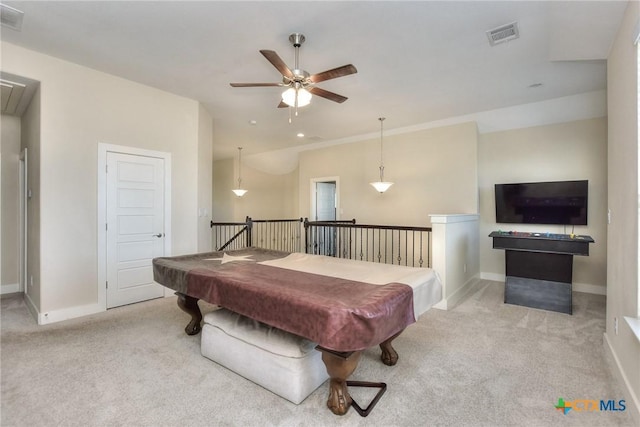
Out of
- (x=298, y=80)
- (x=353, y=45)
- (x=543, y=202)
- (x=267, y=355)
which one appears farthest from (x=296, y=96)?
(x=543, y=202)

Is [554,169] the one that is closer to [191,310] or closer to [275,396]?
[275,396]

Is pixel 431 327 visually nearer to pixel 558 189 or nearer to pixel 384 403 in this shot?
pixel 384 403

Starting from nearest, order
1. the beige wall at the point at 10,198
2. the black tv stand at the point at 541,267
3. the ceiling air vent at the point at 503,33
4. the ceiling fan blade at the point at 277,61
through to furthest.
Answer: the ceiling fan blade at the point at 277,61 < the ceiling air vent at the point at 503,33 < the black tv stand at the point at 541,267 < the beige wall at the point at 10,198

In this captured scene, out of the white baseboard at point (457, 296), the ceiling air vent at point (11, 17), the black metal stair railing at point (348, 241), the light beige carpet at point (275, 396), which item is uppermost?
the ceiling air vent at point (11, 17)

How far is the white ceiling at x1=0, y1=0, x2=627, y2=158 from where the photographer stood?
2420mm

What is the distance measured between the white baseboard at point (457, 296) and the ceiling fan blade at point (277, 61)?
10.5ft

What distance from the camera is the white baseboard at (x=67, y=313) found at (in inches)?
126

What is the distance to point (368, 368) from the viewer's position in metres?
2.30

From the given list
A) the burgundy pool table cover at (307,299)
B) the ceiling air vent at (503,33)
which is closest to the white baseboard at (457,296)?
the burgundy pool table cover at (307,299)

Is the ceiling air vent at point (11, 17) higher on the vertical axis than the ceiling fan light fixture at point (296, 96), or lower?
higher

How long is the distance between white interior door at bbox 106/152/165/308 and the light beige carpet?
22.6 inches

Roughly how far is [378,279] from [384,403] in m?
0.79

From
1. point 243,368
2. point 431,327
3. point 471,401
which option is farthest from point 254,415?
point 431,327

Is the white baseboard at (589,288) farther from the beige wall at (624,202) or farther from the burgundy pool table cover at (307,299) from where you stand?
the burgundy pool table cover at (307,299)
